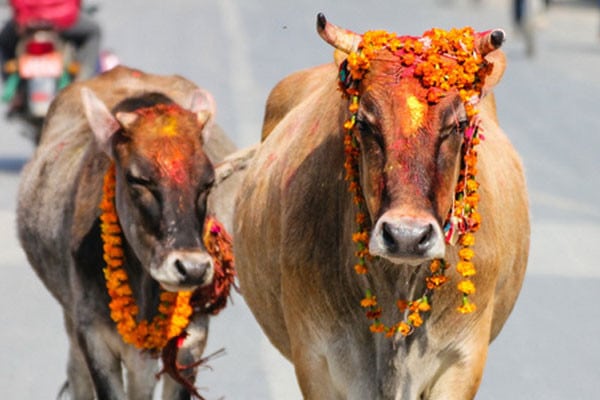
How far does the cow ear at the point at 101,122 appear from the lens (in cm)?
858

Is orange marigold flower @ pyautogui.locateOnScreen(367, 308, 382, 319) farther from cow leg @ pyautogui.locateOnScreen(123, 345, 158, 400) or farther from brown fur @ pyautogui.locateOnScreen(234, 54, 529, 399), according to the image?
cow leg @ pyautogui.locateOnScreen(123, 345, 158, 400)

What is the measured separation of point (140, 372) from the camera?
884cm

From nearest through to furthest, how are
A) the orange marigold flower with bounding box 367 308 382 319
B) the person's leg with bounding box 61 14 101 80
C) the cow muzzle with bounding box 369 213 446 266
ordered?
the cow muzzle with bounding box 369 213 446 266 < the orange marigold flower with bounding box 367 308 382 319 < the person's leg with bounding box 61 14 101 80

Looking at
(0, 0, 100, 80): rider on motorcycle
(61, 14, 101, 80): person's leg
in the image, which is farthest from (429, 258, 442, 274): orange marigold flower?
(61, 14, 101, 80): person's leg

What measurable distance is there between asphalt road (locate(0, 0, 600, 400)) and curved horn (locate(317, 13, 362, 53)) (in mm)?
3791

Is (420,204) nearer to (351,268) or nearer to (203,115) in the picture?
(351,268)

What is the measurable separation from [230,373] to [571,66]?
16.3m

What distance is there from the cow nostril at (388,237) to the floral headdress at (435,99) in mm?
480

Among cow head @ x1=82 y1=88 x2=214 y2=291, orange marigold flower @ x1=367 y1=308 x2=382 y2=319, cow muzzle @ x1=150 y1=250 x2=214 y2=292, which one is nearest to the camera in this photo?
orange marigold flower @ x1=367 y1=308 x2=382 y2=319

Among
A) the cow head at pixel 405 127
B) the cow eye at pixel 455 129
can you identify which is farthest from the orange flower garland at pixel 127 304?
the cow eye at pixel 455 129

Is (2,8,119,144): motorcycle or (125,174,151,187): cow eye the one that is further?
(2,8,119,144): motorcycle

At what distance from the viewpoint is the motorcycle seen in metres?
17.9

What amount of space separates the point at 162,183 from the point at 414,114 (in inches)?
80.9

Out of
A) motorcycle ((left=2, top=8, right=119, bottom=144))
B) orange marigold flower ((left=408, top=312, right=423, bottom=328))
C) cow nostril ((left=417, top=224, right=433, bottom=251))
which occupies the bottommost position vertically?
motorcycle ((left=2, top=8, right=119, bottom=144))
